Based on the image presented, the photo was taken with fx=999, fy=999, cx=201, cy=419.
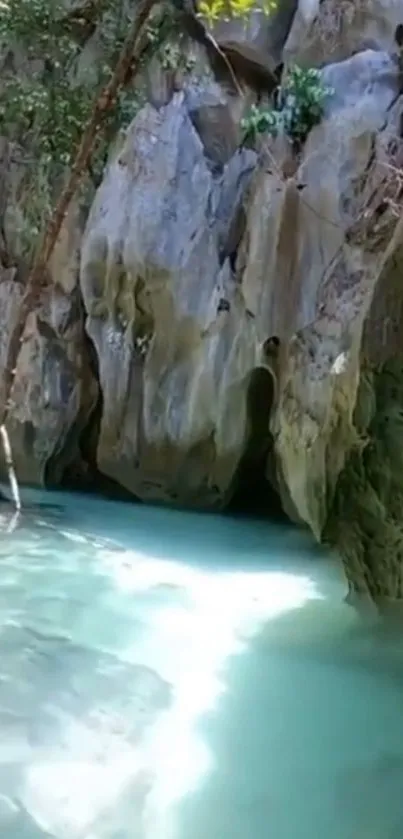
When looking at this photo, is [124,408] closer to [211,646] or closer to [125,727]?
[211,646]

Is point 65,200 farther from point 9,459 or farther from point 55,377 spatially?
point 55,377

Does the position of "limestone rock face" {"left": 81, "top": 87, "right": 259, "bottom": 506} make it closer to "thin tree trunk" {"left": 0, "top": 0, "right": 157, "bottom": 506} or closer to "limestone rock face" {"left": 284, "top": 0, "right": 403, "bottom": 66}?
"limestone rock face" {"left": 284, "top": 0, "right": 403, "bottom": 66}

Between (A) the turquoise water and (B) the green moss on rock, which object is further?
(B) the green moss on rock

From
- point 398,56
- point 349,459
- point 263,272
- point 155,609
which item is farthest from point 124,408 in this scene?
point 349,459

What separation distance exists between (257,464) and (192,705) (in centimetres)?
673

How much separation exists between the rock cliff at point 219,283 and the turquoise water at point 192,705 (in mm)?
898

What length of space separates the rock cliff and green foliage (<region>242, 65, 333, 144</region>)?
0.36ft

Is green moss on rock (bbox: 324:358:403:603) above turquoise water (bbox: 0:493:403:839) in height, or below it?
above

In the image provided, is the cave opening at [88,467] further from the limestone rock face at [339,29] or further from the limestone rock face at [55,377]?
the limestone rock face at [339,29]

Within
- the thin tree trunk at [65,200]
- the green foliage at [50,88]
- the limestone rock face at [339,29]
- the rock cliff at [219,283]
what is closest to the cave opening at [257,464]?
the rock cliff at [219,283]

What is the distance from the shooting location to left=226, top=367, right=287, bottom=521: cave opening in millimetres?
10328

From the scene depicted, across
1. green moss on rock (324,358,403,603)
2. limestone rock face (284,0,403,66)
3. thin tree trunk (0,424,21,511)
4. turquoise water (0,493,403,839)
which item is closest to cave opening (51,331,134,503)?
limestone rock face (284,0,403,66)

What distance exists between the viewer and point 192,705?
173 inches

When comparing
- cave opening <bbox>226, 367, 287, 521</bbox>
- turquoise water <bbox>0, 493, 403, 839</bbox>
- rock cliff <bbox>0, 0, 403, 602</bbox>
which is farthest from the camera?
cave opening <bbox>226, 367, 287, 521</bbox>
